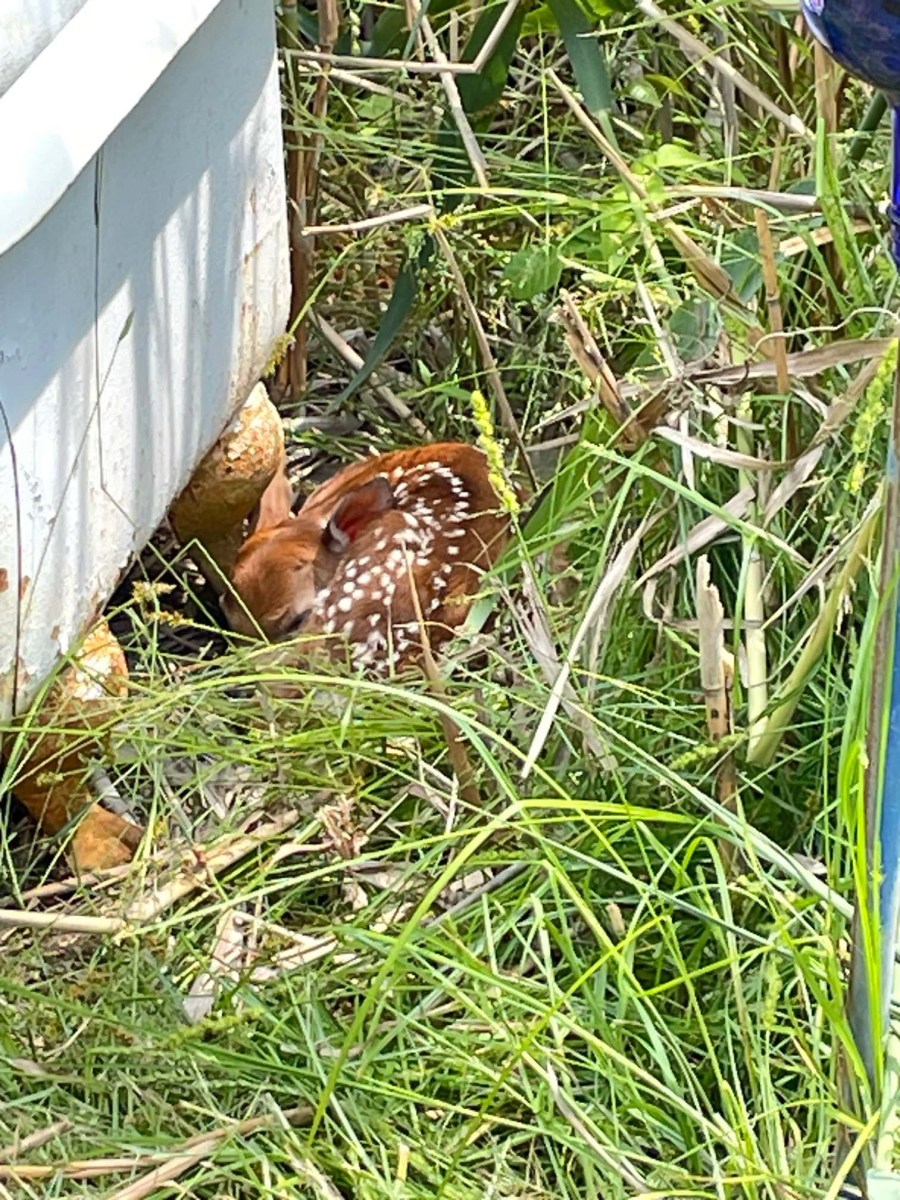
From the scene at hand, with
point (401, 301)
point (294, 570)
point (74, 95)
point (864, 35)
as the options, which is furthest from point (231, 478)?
point (864, 35)

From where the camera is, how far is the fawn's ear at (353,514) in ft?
6.52

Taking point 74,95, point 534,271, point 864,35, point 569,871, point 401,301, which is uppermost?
point 864,35

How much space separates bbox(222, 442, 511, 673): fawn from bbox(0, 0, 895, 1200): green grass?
165 millimetres

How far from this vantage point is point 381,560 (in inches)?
76.3

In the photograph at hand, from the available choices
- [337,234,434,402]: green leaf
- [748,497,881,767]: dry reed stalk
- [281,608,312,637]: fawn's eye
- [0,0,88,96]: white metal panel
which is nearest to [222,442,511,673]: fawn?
[281,608,312,637]: fawn's eye

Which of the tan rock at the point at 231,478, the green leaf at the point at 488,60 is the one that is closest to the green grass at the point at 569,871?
the green leaf at the point at 488,60

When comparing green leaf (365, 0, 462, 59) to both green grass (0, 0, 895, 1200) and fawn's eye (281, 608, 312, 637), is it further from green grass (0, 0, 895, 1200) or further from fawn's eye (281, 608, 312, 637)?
fawn's eye (281, 608, 312, 637)

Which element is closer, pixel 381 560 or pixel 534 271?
pixel 534 271

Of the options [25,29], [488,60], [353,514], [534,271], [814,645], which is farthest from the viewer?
[353,514]

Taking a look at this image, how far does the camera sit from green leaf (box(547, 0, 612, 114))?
1760 millimetres

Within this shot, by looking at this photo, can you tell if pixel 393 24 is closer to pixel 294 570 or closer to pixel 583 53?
pixel 583 53

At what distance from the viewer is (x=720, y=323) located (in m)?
1.40

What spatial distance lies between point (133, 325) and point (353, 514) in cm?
48

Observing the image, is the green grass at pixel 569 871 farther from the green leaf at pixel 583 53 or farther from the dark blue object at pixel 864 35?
the dark blue object at pixel 864 35
